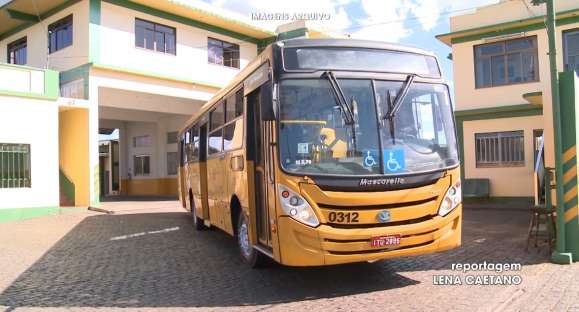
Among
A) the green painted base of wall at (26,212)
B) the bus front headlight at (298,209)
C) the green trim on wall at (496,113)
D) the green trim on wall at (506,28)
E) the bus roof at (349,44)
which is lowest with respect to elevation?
the green painted base of wall at (26,212)

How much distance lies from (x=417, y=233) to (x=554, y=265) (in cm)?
289

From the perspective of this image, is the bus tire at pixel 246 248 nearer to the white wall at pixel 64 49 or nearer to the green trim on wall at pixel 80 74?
the green trim on wall at pixel 80 74

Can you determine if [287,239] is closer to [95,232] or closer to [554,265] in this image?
[554,265]

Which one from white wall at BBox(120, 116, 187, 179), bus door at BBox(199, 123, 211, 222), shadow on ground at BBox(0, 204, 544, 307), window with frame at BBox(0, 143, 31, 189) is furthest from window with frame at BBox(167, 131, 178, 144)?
bus door at BBox(199, 123, 211, 222)

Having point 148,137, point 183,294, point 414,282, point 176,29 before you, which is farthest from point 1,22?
point 414,282

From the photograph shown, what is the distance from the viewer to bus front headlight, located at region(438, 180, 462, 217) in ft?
19.9

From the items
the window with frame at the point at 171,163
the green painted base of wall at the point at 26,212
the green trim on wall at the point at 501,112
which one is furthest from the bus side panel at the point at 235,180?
the window with frame at the point at 171,163

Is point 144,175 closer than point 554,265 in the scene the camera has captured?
No

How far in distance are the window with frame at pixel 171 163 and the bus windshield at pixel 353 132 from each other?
2385cm

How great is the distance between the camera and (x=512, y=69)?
17797 millimetres

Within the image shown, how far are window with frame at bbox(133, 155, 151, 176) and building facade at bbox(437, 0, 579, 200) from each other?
18.8m

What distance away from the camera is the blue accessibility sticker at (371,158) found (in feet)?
19.0

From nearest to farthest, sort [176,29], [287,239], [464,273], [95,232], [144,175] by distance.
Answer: [287,239] → [464,273] → [95,232] → [176,29] → [144,175]

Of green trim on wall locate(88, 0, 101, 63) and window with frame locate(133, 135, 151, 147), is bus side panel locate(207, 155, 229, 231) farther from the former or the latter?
window with frame locate(133, 135, 151, 147)
